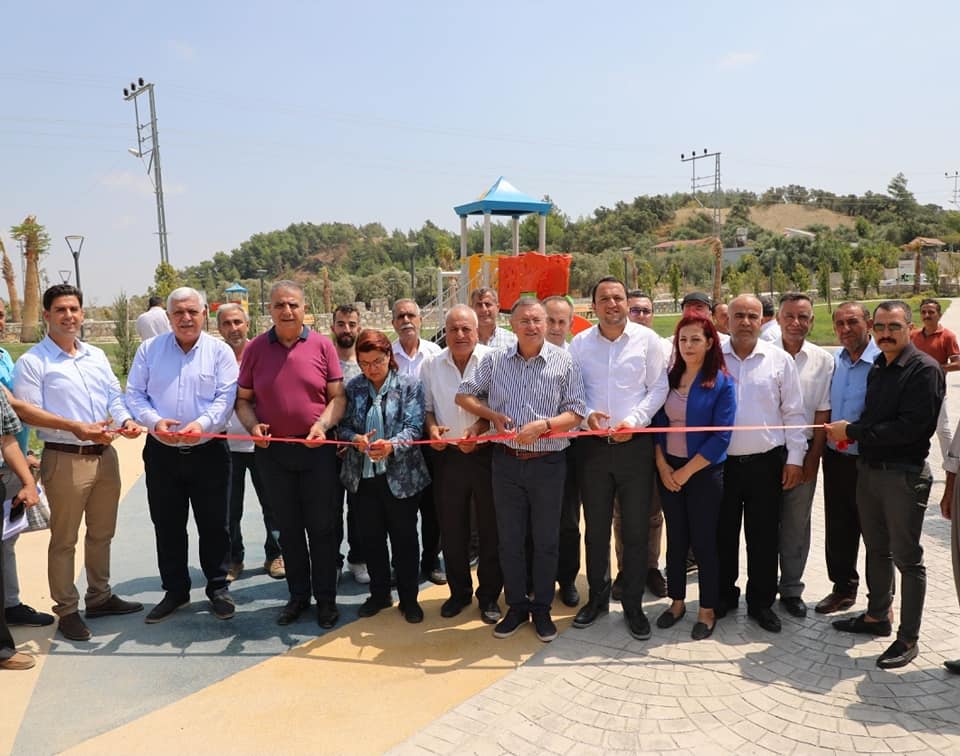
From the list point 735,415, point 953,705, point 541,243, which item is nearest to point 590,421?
point 735,415

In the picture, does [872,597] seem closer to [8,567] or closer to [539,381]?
[539,381]

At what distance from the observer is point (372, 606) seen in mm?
4684

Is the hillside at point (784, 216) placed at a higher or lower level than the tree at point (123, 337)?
higher

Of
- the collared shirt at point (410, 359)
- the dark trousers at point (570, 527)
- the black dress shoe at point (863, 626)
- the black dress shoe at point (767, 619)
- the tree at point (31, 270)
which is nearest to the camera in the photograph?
the black dress shoe at point (863, 626)

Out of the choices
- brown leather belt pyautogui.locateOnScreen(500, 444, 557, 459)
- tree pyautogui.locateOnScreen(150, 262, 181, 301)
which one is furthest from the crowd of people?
tree pyautogui.locateOnScreen(150, 262, 181, 301)

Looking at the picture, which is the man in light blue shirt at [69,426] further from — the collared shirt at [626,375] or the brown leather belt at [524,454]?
the collared shirt at [626,375]

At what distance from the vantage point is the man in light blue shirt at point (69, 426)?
14.1ft

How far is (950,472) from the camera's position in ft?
12.9

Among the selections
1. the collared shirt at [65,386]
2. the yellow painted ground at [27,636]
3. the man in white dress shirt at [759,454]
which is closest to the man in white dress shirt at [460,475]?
the man in white dress shirt at [759,454]

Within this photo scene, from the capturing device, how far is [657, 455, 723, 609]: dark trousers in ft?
13.7

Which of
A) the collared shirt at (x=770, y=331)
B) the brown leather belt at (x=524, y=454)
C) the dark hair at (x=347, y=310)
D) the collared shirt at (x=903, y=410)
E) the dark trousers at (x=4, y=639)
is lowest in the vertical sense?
the dark trousers at (x=4, y=639)

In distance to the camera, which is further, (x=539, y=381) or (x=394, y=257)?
(x=394, y=257)

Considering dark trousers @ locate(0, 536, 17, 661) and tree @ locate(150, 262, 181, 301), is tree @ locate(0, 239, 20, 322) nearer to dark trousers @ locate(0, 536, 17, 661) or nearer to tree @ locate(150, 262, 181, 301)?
tree @ locate(150, 262, 181, 301)

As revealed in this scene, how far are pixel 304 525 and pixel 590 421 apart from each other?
1.98 meters
